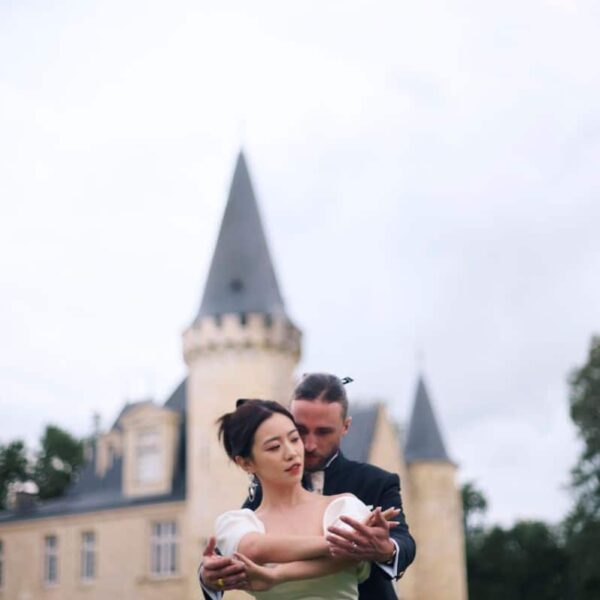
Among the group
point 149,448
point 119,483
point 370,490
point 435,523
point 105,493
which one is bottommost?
point 370,490

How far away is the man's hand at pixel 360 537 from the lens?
2.88 meters

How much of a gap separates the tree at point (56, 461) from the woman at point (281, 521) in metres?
42.4

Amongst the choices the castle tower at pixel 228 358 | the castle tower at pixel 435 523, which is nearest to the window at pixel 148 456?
the castle tower at pixel 228 358

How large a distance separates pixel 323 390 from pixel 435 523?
33078mm

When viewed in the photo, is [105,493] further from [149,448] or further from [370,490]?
[370,490]

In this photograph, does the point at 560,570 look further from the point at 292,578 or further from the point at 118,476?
the point at 292,578

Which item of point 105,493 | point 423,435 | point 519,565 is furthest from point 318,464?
point 519,565

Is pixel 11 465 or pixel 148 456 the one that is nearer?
pixel 148 456

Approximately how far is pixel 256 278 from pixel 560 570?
22.8 m

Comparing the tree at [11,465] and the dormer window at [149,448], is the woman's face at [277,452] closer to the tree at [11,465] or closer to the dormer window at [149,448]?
the dormer window at [149,448]

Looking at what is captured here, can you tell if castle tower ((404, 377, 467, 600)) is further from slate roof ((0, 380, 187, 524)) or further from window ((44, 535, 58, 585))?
window ((44, 535, 58, 585))

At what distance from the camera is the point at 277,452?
310cm

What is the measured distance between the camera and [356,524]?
2883 mm

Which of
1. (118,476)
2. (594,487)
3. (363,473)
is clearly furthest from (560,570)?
(363,473)
